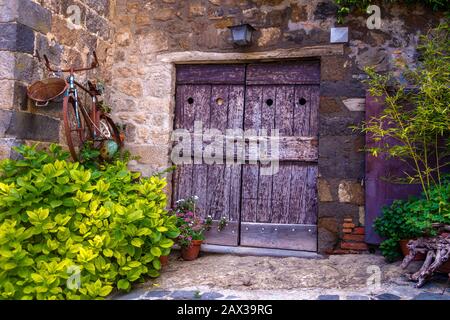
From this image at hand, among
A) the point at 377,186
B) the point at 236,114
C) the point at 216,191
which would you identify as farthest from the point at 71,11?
the point at 377,186

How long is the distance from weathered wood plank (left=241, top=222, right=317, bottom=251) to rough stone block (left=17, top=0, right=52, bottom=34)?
2545 mm

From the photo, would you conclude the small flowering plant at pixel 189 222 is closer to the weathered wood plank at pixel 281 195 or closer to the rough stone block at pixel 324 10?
the weathered wood plank at pixel 281 195

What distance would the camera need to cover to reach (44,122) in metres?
4.25

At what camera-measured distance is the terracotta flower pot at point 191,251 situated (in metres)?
4.49

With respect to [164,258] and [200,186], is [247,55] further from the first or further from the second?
[164,258]

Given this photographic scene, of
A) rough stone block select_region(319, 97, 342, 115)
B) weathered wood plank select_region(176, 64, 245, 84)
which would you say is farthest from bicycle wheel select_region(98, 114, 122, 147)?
rough stone block select_region(319, 97, 342, 115)

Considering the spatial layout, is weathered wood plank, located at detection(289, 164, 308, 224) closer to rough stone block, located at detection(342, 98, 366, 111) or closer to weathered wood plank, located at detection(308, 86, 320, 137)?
weathered wood plank, located at detection(308, 86, 320, 137)

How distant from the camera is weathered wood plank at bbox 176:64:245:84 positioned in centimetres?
490

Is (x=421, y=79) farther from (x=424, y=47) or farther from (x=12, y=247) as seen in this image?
(x=12, y=247)

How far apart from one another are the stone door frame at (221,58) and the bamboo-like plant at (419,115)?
0.49 metres

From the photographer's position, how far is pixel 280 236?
4703 mm

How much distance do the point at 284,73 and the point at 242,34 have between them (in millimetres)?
554
